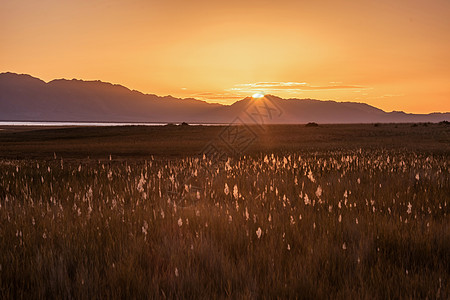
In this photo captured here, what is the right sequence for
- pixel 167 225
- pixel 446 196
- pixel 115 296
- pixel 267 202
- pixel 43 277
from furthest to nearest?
pixel 446 196, pixel 267 202, pixel 167 225, pixel 43 277, pixel 115 296

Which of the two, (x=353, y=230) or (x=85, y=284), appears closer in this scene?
(x=85, y=284)

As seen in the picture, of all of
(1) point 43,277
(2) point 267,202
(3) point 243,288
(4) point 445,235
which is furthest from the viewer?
(2) point 267,202

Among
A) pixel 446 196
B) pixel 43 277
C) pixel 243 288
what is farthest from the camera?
pixel 446 196

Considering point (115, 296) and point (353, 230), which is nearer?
point (115, 296)

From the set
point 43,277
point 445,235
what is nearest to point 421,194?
point 445,235

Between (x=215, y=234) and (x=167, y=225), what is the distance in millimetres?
605

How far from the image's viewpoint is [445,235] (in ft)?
12.6

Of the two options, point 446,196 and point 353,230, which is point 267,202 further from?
point 446,196

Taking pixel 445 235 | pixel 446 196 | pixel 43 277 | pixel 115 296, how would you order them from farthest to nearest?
pixel 446 196 → pixel 445 235 → pixel 43 277 → pixel 115 296

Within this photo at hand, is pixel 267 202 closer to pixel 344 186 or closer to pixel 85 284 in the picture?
pixel 344 186

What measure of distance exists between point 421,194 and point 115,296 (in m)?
5.20

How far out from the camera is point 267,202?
211 inches

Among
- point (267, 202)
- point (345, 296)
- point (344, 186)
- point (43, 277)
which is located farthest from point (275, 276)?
point (344, 186)

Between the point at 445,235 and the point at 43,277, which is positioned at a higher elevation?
the point at 445,235
